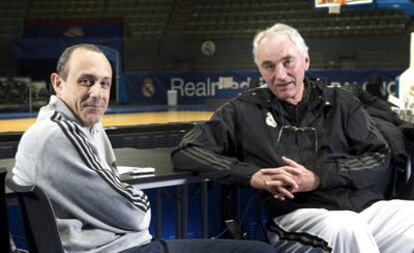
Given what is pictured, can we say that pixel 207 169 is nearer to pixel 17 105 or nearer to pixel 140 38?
pixel 17 105

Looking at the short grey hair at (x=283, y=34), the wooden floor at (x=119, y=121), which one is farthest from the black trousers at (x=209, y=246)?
the wooden floor at (x=119, y=121)

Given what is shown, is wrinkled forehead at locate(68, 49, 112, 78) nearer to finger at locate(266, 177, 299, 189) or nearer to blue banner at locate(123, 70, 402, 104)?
finger at locate(266, 177, 299, 189)

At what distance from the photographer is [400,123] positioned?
294 centimetres

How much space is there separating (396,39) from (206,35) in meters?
3.83

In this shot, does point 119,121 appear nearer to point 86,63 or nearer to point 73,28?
point 86,63

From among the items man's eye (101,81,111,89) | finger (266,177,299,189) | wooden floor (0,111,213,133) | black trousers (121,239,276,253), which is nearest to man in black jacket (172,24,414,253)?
finger (266,177,299,189)

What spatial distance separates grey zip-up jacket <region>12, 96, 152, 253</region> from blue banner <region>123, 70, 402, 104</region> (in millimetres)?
8650

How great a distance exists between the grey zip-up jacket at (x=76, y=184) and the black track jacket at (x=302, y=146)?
2.03ft

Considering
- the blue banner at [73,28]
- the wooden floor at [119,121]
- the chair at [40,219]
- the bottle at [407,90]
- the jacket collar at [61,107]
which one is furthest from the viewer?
the blue banner at [73,28]

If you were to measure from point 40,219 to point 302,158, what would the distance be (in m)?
1.18

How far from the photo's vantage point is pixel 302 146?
8.59ft

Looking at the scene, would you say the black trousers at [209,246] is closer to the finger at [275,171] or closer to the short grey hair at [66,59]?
the finger at [275,171]

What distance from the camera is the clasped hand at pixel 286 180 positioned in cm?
237

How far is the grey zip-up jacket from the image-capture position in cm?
179
